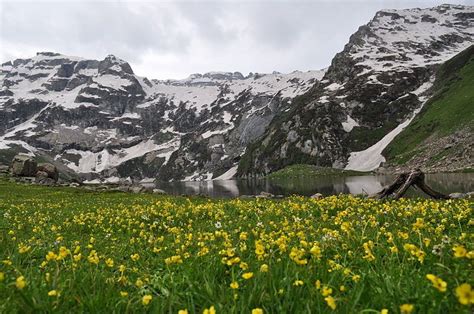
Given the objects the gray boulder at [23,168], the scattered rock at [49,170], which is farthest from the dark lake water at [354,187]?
the gray boulder at [23,168]

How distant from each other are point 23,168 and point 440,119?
16208 cm

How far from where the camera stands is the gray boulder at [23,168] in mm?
89438

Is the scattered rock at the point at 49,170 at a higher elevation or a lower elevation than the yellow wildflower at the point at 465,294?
higher

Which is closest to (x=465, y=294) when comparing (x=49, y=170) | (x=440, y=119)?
(x=49, y=170)

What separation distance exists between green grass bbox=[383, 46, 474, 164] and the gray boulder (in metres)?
134

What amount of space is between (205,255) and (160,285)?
1.49 meters

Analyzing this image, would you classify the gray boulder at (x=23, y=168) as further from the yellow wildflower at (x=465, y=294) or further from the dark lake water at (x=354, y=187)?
the yellow wildflower at (x=465, y=294)

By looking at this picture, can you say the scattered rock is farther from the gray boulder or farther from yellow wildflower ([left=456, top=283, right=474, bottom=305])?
yellow wildflower ([left=456, top=283, right=474, bottom=305])

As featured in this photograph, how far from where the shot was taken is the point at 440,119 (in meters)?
167

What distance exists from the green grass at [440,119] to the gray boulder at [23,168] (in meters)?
134

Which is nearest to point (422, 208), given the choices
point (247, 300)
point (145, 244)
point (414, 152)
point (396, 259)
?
point (396, 259)

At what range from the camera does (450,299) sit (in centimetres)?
320

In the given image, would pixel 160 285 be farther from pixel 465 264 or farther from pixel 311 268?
pixel 465 264

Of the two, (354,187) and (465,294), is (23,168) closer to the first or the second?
(354,187)
